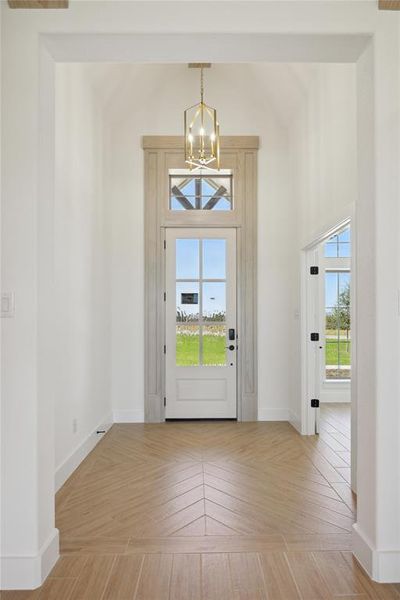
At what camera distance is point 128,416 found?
558cm

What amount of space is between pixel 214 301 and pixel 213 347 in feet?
1.93

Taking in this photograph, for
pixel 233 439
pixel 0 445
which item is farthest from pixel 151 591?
pixel 233 439

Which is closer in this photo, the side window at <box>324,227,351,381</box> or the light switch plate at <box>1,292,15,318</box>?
the light switch plate at <box>1,292,15,318</box>

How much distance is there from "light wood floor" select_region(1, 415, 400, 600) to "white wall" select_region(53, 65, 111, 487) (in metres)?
0.48

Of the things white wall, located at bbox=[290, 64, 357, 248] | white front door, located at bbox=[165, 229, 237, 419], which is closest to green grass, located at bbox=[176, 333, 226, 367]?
white front door, located at bbox=[165, 229, 237, 419]

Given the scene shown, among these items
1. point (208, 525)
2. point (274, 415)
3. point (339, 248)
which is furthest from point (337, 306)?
point (208, 525)

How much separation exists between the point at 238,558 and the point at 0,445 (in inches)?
56.4

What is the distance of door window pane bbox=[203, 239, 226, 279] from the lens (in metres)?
5.71

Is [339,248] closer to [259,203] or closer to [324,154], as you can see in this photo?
[259,203]

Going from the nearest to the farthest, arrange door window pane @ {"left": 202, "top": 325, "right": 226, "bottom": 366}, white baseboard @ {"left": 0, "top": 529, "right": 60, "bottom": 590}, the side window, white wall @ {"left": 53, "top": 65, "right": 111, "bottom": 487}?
white baseboard @ {"left": 0, "top": 529, "right": 60, "bottom": 590}, white wall @ {"left": 53, "top": 65, "right": 111, "bottom": 487}, door window pane @ {"left": 202, "top": 325, "right": 226, "bottom": 366}, the side window

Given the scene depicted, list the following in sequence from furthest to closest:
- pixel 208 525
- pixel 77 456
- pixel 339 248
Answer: pixel 339 248 < pixel 77 456 < pixel 208 525

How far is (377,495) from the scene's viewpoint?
2.25 m

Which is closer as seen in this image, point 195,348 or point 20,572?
point 20,572

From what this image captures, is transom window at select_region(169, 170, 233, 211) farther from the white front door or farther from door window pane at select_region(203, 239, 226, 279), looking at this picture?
door window pane at select_region(203, 239, 226, 279)
